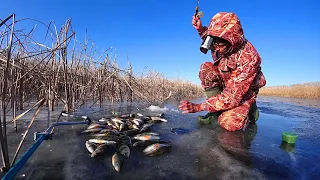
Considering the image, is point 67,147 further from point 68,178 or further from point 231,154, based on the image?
point 231,154

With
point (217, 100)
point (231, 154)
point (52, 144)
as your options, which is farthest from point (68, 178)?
point (217, 100)

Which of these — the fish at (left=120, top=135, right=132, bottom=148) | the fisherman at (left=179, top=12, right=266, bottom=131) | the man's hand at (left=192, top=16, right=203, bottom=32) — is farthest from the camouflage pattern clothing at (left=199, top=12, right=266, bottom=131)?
the fish at (left=120, top=135, right=132, bottom=148)

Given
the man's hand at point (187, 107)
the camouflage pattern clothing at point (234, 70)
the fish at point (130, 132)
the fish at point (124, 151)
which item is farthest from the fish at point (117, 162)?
the camouflage pattern clothing at point (234, 70)

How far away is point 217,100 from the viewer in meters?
3.14

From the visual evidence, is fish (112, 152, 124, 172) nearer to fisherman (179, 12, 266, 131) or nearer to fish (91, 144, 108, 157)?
fish (91, 144, 108, 157)

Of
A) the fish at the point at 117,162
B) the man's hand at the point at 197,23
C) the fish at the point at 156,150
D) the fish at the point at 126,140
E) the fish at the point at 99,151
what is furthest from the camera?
the man's hand at the point at 197,23

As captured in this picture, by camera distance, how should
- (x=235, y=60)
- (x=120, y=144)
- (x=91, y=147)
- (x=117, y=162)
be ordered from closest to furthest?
(x=117, y=162) → (x=91, y=147) → (x=120, y=144) → (x=235, y=60)

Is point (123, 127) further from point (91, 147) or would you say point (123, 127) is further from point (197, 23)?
point (197, 23)

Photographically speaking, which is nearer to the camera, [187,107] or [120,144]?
[120,144]

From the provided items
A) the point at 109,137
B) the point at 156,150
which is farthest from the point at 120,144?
the point at 156,150

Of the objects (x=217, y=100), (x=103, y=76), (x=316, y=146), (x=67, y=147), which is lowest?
(x=316, y=146)

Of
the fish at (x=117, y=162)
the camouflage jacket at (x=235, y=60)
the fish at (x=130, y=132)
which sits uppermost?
the camouflage jacket at (x=235, y=60)

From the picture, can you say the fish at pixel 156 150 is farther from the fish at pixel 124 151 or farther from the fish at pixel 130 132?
the fish at pixel 130 132

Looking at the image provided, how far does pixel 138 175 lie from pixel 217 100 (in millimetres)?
1946
